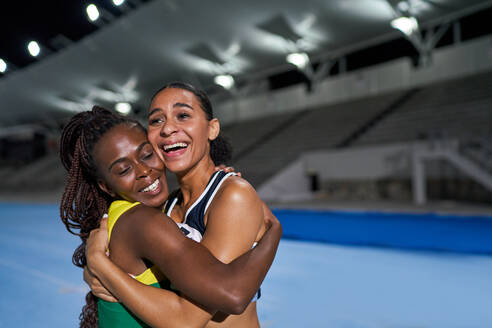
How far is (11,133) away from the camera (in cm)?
3875

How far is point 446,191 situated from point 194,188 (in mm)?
12072

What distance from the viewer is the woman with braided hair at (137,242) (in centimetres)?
134

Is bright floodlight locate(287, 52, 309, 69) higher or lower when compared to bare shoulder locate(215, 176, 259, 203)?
higher

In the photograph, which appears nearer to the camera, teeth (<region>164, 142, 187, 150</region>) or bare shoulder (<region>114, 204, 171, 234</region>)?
bare shoulder (<region>114, 204, 171, 234</region>)

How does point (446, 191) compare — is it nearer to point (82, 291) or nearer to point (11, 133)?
→ point (82, 291)

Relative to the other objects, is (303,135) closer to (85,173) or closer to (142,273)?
(85,173)

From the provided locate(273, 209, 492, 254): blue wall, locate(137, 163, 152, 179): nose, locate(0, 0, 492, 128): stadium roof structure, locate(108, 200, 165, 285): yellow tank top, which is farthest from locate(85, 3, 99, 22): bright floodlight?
locate(273, 209, 492, 254): blue wall

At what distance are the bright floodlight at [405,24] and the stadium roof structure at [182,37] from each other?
0.71ft

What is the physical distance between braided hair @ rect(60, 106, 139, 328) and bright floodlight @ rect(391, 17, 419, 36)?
49.5ft

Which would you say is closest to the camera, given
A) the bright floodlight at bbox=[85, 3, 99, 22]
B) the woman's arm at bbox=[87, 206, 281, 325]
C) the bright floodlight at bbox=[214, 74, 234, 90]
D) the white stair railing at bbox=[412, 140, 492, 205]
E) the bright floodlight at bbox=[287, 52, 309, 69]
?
the woman's arm at bbox=[87, 206, 281, 325]

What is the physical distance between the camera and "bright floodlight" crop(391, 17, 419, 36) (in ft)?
46.9

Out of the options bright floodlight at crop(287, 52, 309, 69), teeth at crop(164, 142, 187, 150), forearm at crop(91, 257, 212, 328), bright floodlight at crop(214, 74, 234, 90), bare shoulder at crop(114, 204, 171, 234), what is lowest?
forearm at crop(91, 257, 212, 328)

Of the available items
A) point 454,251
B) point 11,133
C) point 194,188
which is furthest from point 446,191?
point 11,133

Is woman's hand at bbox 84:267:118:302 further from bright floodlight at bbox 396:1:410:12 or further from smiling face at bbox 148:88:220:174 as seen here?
bright floodlight at bbox 396:1:410:12
